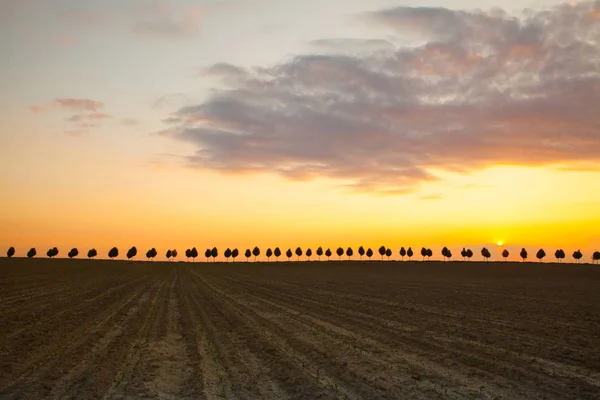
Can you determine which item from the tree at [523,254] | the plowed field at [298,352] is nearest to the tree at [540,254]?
the tree at [523,254]

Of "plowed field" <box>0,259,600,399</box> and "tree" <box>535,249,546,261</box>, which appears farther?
"tree" <box>535,249,546,261</box>

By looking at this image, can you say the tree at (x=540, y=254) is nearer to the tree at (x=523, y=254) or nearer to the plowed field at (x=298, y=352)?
the tree at (x=523, y=254)

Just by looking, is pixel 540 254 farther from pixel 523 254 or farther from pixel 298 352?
pixel 298 352

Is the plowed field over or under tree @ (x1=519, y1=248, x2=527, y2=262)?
under

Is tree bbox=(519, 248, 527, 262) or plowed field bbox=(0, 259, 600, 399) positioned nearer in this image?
plowed field bbox=(0, 259, 600, 399)

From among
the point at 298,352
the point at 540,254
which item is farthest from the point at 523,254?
the point at 298,352

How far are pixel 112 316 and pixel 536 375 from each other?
18.8 metres

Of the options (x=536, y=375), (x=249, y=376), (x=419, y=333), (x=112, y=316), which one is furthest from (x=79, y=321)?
(x=536, y=375)

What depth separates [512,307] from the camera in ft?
92.4

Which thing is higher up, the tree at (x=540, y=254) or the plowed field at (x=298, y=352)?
the tree at (x=540, y=254)

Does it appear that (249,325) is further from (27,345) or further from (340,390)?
(340,390)

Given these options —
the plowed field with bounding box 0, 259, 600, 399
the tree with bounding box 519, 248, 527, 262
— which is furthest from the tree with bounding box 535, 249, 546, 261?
the plowed field with bounding box 0, 259, 600, 399

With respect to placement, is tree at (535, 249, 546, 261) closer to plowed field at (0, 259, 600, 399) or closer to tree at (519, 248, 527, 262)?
tree at (519, 248, 527, 262)

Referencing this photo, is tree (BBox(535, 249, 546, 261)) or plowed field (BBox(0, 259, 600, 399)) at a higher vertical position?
tree (BBox(535, 249, 546, 261))
